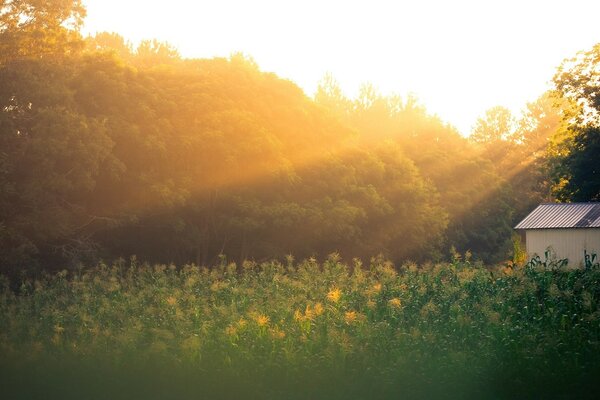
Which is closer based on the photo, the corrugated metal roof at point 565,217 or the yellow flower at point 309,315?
the yellow flower at point 309,315

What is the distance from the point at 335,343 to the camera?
14711mm

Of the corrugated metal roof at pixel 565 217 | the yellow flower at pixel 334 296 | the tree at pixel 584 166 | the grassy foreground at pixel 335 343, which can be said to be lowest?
the grassy foreground at pixel 335 343

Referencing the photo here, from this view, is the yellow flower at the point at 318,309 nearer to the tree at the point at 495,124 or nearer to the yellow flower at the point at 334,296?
the yellow flower at the point at 334,296

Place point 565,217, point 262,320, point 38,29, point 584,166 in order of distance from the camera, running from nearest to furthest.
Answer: point 262,320 < point 38,29 < point 565,217 < point 584,166

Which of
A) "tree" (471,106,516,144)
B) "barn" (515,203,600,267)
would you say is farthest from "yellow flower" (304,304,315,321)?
"tree" (471,106,516,144)

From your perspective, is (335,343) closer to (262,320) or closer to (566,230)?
(262,320)

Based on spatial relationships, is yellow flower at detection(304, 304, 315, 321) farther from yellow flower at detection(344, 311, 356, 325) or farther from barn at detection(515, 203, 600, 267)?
barn at detection(515, 203, 600, 267)

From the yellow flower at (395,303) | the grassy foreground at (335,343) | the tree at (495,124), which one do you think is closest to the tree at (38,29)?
the grassy foreground at (335,343)

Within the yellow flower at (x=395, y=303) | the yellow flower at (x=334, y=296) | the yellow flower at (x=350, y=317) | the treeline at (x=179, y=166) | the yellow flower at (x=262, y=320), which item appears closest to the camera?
the yellow flower at (x=262, y=320)

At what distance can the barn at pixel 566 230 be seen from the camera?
41.0m

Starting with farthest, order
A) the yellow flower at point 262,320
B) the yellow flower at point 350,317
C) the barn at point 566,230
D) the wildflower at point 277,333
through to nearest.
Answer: the barn at point 566,230
the yellow flower at point 350,317
the yellow flower at point 262,320
the wildflower at point 277,333

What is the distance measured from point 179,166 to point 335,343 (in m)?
28.6

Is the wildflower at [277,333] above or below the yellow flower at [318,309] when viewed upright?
below

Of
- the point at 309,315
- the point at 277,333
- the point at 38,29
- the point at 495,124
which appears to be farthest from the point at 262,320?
the point at 495,124
